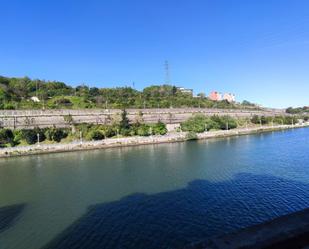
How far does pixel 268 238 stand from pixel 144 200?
11156mm

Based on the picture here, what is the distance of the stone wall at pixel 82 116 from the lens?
120 ft

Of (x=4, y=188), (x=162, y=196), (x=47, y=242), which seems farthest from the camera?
(x=4, y=188)

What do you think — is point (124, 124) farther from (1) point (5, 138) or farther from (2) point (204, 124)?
(1) point (5, 138)

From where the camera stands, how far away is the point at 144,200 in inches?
489

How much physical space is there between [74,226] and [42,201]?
14.8 ft

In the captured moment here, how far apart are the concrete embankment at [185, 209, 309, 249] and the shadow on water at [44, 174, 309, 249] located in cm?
656

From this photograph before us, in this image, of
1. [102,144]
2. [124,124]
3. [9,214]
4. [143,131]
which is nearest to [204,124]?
[143,131]

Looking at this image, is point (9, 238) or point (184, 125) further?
point (184, 125)

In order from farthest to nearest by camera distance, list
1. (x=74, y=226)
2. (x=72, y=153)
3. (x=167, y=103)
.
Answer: (x=167, y=103) < (x=72, y=153) < (x=74, y=226)

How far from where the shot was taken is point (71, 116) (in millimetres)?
40875

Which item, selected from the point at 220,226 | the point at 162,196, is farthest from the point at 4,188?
the point at 220,226

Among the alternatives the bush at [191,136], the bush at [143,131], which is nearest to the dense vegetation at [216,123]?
the bush at [191,136]

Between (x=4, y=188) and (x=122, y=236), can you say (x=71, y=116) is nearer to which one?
(x=4, y=188)

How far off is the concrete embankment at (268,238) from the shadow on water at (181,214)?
656 centimetres
